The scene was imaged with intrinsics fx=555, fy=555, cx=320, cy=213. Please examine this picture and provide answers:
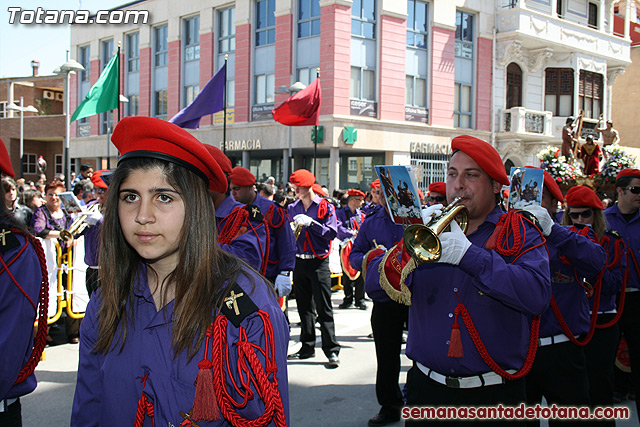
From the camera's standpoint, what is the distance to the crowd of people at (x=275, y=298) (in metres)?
1.72

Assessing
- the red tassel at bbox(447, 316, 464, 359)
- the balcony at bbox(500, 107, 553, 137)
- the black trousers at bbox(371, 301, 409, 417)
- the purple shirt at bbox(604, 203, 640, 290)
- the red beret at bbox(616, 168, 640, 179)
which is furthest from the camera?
the balcony at bbox(500, 107, 553, 137)

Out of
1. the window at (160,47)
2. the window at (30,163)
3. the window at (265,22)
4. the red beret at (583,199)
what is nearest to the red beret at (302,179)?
Result: the red beret at (583,199)

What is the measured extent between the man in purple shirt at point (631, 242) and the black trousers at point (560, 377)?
1412 mm

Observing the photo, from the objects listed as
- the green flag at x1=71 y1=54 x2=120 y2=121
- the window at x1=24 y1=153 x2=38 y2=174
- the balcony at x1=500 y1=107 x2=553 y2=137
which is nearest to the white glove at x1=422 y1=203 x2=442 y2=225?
the green flag at x1=71 y1=54 x2=120 y2=121

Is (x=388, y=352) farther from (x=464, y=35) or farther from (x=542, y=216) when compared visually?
(x=464, y=35)

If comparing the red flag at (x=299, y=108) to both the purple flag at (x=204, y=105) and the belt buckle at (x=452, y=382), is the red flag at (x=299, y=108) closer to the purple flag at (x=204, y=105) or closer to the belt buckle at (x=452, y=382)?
the purple flag at (x=204, y=105)

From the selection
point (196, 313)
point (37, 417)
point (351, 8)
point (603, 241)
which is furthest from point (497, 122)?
point (196, 313)

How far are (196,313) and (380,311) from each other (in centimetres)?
365

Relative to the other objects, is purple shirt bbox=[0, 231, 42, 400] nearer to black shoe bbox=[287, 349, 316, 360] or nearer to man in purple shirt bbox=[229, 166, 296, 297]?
man in purple shirt bbox=[229, 166, 296, 297]

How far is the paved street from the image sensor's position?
16.6 ft

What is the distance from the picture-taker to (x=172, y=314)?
70.8 inches

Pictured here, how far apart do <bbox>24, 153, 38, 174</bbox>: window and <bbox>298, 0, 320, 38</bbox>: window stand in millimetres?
25991

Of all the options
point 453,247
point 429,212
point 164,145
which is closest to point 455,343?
point 453,247

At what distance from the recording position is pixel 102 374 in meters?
1.84
